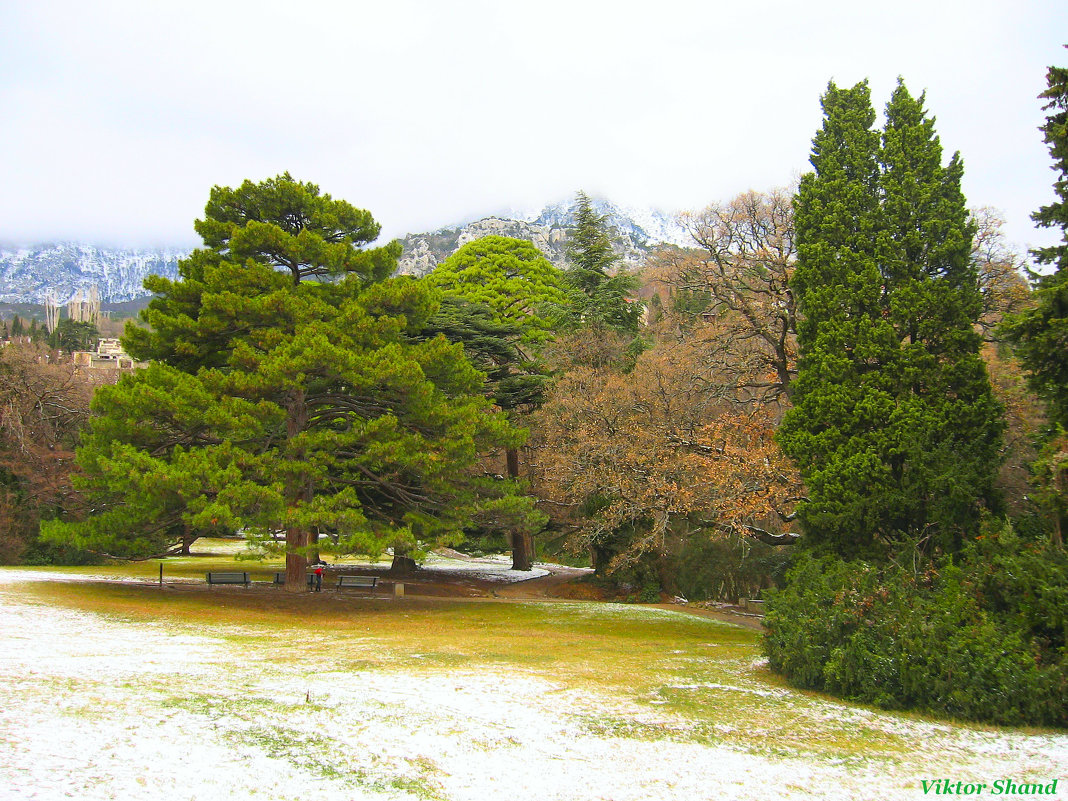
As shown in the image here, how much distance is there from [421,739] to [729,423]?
1370 cm

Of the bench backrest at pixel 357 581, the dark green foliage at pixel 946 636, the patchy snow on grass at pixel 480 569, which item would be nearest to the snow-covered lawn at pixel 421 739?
the dark green foliage at pixel 946 636

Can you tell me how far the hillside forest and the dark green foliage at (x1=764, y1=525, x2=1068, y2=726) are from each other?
0.15 feet

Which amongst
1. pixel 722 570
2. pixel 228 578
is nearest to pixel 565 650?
pixel 228 578

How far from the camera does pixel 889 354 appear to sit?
1466 centimetres

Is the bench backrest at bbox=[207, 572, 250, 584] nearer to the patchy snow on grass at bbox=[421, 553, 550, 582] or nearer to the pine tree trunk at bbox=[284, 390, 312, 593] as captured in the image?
the pine tree trunk at bbox=[284, 390, 312, 593]

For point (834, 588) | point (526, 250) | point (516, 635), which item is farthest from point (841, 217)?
point (526, 250)

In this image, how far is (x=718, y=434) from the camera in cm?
1867

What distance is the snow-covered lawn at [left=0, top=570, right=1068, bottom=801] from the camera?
20.9ft

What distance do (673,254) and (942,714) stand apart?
45.5ft

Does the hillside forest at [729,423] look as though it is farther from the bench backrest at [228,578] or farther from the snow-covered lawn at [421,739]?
the snow-covered lawn at [421,739]

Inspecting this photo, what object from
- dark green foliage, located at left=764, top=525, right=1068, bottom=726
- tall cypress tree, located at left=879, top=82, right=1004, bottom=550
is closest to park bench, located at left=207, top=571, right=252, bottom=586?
dark green foliage, located at left=764, top=525, right=1068, bottom=726

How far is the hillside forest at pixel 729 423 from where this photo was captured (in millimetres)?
10805

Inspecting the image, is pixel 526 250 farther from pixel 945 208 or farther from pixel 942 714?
pixel 942 714

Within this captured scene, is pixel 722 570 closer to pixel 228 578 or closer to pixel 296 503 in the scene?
pixel 296 503
